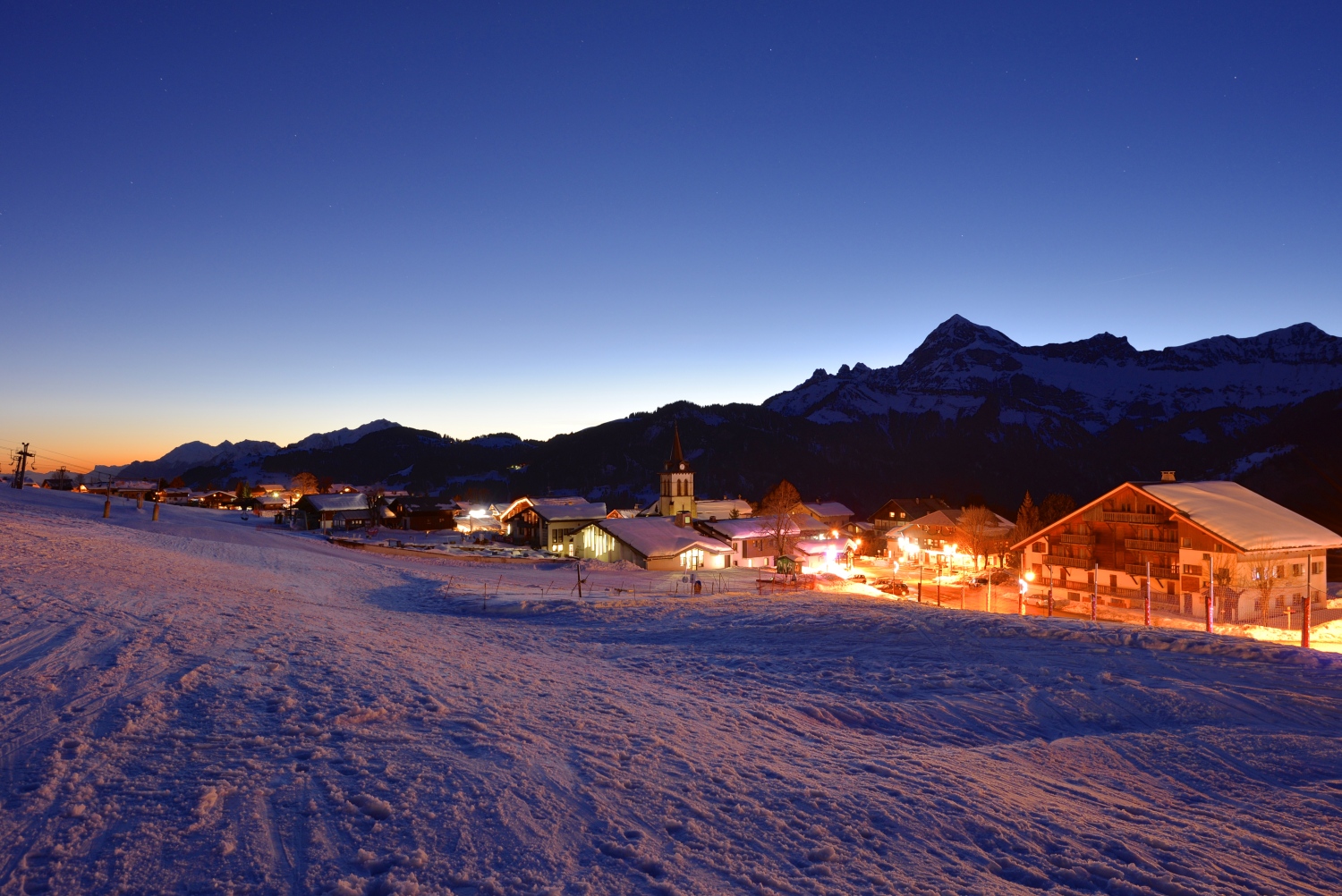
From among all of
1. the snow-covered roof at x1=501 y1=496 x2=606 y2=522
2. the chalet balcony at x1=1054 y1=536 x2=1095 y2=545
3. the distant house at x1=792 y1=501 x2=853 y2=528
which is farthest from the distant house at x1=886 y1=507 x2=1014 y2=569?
the snow-covered roof at x1=501 y1=496 x2=606 y2=522

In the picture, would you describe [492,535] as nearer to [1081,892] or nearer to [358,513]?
[358,513]

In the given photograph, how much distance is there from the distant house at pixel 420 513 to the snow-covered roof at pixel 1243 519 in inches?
3448

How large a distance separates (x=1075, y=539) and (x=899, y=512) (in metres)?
60.8

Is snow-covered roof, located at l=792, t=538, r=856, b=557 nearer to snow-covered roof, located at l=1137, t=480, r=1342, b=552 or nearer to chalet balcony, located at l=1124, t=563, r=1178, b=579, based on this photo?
chalet balcony, located at l=1124, t=563, r=1178, b=579

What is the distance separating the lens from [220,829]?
20.7 feet

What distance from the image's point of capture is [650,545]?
2496 inches

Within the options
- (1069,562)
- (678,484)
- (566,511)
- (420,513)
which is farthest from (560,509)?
(1069,562)

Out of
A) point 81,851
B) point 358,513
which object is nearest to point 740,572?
point 81,851

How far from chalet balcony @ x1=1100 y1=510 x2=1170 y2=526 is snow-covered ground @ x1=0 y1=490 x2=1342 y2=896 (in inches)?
1289

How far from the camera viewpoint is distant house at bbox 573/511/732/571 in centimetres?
6297

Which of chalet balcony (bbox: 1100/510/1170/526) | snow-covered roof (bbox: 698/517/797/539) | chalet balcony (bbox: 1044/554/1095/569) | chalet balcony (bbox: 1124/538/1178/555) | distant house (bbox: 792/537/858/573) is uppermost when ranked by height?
chalet balcony (bbox: 1100/510/1170/526)

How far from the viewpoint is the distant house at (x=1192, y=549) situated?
4097 cm

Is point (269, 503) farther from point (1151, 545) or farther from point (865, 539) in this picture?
point (1151, 545)

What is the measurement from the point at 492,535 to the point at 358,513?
73.0 ft
